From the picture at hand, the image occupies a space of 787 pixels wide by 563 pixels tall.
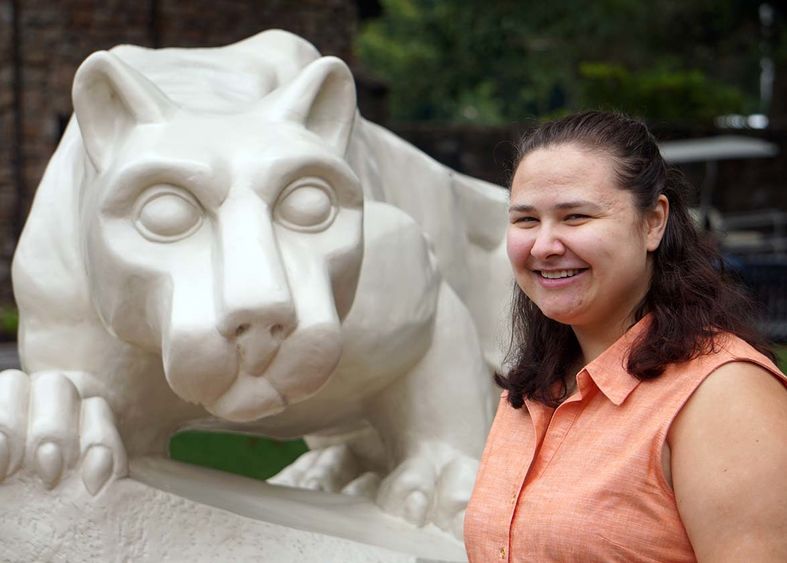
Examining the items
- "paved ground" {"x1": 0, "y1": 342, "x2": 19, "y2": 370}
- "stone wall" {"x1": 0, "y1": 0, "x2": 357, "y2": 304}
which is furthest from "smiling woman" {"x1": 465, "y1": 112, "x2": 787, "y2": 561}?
"stone wall" {"x1": 0, "y1": 0, "x2": 357, "y2": 304}

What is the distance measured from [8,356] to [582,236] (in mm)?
6461

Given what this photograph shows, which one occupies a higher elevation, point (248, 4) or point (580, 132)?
point (580, 132)

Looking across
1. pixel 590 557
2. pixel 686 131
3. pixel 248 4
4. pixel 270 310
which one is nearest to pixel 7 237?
pixel 248 4

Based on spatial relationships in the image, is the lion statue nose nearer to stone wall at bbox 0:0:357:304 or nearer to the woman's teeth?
the woman's teeth

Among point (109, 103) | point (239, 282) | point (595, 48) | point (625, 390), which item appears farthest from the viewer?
point (595, 48)

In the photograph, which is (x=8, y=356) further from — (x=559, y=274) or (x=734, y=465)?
(x=734, y=465)

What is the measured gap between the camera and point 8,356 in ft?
24.1

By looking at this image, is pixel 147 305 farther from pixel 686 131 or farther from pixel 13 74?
pixel 686 131

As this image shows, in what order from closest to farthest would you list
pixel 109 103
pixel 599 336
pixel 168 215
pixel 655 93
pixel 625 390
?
pixel 625 390 → pixel 599 336 → pixel 168 215 → pixel 109 103 → pixel 655 93

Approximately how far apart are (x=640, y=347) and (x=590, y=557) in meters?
0.23

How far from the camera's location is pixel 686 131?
1274 centimetres

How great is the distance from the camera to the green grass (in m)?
4.38

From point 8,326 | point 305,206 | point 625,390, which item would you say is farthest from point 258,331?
point 8,326

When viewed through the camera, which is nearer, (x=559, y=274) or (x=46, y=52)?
(x=559, y=274)
